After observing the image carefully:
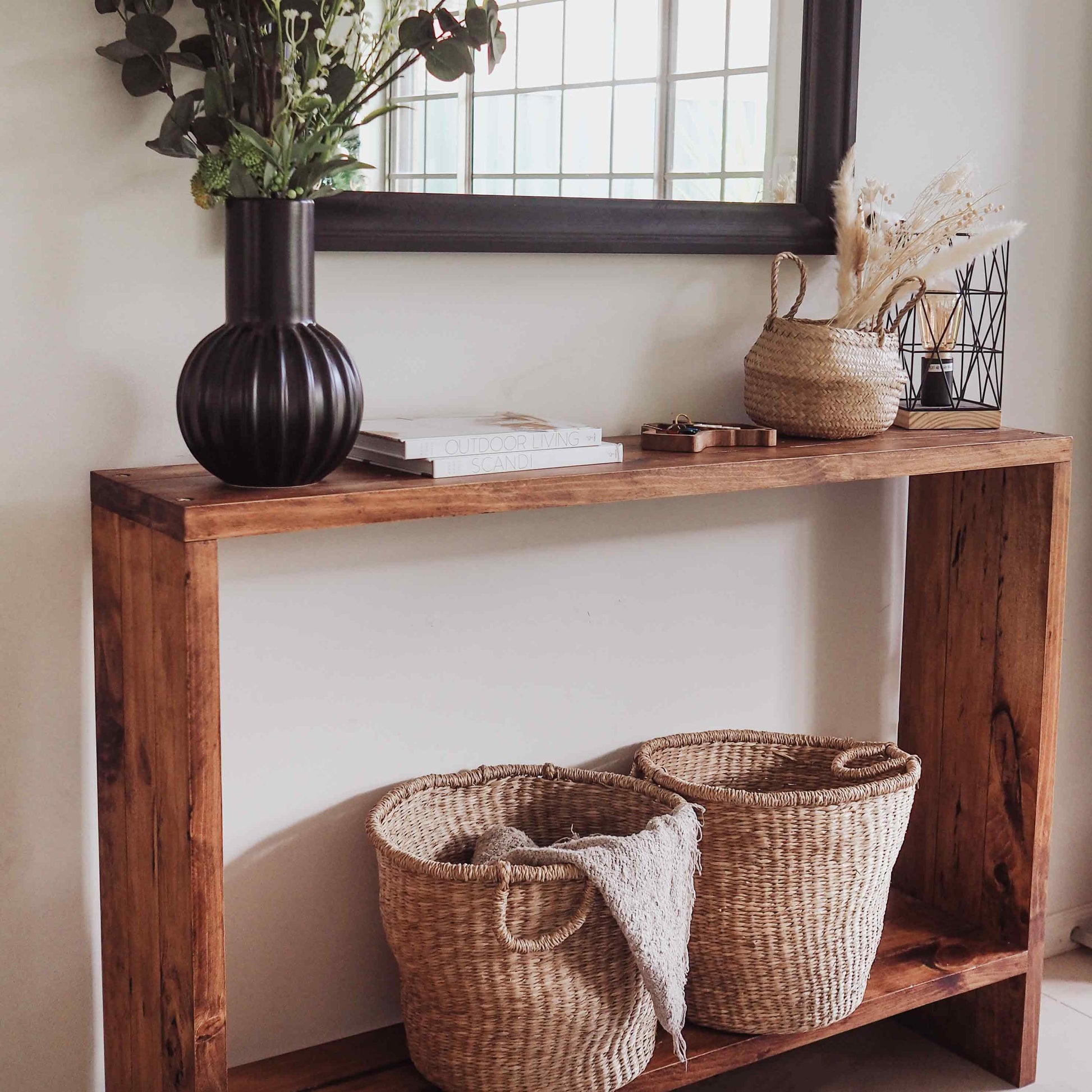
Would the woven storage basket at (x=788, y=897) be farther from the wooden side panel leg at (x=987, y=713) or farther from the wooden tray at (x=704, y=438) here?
the wooden tray at (x=704, y=438)

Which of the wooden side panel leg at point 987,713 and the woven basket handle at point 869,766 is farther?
the wooden side panel leg at point 987,713

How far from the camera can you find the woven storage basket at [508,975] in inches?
53.4

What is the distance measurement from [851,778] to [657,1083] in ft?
1.52

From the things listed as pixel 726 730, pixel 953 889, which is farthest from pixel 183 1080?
pixel 953 889

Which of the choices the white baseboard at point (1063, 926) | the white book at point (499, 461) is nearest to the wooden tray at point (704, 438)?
the white book at point (499, 461)

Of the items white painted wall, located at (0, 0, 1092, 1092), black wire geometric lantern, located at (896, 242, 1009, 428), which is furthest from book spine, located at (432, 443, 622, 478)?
black wire geometric lantern, located at (896, 242, 1009, 428)

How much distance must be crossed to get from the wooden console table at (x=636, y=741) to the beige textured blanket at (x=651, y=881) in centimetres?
A: 16

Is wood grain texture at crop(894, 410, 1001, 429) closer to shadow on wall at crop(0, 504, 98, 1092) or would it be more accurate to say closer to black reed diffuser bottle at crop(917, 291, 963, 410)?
black reed diffuser bottle at crop(917, 291, 963, 410)

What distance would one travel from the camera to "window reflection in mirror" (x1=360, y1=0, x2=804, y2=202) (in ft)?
4.85

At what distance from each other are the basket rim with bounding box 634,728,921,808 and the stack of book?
421mm

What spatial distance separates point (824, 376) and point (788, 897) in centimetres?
63

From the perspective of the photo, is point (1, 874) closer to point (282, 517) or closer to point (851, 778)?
point (282, 517)

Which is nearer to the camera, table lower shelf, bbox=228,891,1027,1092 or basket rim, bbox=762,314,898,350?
table lower shelf, bbox=228,891,1027,1092

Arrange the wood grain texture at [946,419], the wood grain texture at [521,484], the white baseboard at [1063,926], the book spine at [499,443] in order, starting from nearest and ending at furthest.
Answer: the wood grain texture at [521,484] → the book spine at [499,443] → the wood grain texture at [946,419] → the white baseboard at [1063,926]
